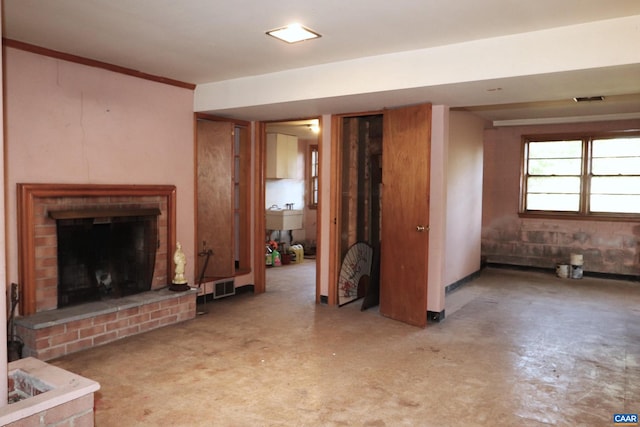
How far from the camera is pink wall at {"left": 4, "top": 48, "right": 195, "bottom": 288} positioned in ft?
12.6

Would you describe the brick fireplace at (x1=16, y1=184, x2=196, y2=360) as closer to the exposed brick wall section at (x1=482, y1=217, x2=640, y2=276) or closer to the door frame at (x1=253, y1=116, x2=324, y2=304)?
the door frame at (x1=253, y1=116, x2=324, y2=304)

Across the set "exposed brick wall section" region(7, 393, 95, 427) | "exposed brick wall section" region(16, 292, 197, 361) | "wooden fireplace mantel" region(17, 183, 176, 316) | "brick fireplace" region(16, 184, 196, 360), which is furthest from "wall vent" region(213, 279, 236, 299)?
"exposed brick wall section" region(7, 393, 95, 427)

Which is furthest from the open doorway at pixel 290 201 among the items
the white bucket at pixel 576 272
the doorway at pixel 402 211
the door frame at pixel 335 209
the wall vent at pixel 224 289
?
the white bucket at pixel 576 272

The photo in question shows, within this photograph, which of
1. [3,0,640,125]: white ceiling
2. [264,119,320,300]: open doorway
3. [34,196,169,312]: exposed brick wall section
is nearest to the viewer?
[3,0,640,125]: white ceiling

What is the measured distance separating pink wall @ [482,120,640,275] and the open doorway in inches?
120

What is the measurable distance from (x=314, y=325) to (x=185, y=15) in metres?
3.03

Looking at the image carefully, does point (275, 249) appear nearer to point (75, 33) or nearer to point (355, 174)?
point (355, 174)

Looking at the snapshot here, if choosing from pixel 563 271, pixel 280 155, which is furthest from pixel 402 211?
pixel 280 155

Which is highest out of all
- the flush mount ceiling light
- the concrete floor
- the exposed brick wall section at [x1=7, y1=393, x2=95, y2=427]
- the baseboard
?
the flush mount ceiling light

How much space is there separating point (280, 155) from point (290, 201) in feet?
3.96

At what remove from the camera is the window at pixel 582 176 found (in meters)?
7.21

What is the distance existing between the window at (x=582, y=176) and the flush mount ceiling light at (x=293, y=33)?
219 inches

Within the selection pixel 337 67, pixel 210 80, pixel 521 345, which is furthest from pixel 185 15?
pixel 521 345

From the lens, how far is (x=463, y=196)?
22.2ft
